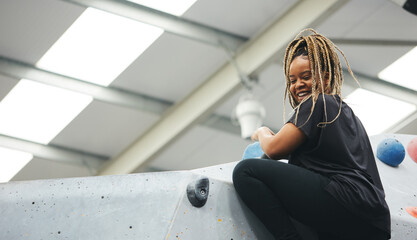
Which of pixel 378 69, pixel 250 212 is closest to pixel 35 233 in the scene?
pixel 250 212

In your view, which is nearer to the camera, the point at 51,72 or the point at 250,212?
the point at 250,212

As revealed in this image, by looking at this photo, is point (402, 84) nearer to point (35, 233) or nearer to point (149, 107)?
point (149, 107)

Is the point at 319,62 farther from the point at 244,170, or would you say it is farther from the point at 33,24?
the point at 33,24

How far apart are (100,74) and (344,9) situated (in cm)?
326

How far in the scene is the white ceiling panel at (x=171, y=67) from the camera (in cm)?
949

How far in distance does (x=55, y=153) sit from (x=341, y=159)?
9989mm

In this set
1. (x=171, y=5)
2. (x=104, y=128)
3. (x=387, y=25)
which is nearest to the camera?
(x=171, y=5)

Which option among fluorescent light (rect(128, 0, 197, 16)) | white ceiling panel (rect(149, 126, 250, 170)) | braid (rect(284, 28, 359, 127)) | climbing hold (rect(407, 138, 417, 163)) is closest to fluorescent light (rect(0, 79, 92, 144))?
white ceiling panel (rect(149, 126, 250, 170))

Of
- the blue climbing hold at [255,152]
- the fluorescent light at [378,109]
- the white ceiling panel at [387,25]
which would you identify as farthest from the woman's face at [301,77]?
the fluorescent light at [378,109]

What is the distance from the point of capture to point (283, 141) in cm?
254

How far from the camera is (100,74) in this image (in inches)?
397

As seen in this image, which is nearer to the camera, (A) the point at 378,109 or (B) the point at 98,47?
(B) the point at 98,47

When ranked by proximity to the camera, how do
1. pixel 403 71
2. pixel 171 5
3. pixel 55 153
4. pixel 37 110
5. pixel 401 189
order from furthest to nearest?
pixel 55 153 < pixel 37 110 < pixel 403 71 < pixel 171 5 < pixel 401 189

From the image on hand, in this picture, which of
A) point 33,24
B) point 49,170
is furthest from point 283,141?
point 49,170
